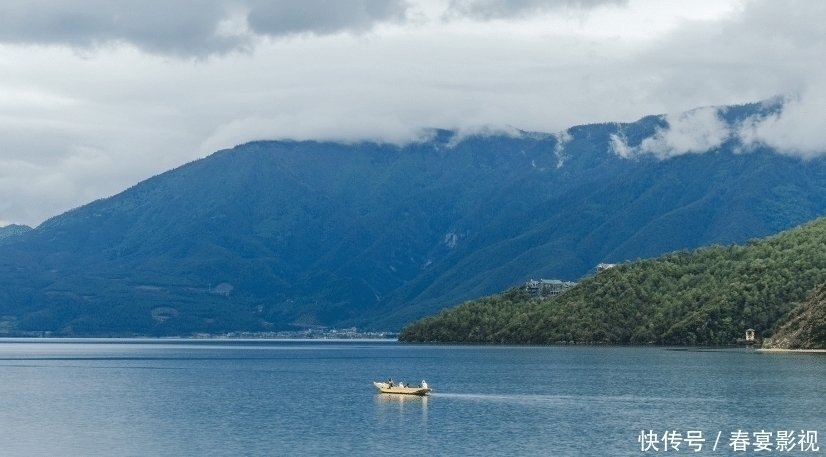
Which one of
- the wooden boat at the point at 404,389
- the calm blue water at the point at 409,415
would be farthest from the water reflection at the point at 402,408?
the wooden boat at the point at 404,389

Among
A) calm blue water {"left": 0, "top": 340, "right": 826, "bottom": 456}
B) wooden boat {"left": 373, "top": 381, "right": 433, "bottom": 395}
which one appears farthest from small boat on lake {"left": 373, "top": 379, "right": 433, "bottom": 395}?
calm blue water {"left": 0, "top": 340, "right": 826, "bottom": 456}

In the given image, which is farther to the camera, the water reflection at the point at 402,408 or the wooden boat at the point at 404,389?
the wooden boat at the point at 404,389

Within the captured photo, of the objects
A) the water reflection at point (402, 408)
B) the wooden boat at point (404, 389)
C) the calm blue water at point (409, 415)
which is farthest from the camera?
the wooden boat at point (404, 389)

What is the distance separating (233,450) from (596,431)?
33.6 meters

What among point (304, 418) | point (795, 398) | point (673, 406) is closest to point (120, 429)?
point (304, 418)

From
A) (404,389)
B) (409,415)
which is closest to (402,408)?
(409,415)

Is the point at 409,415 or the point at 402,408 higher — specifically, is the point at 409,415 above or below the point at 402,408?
below

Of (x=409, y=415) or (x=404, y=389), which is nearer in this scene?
(x=409, y=415)

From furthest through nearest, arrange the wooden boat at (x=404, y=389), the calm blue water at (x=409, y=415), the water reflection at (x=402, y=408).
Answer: the wooden boat at (x=404, y=389) < the water reflection at (x=402, y=408) < the calm blue water at (x=409, y=415)

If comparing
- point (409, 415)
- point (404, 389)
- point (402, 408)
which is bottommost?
point (409, 415)

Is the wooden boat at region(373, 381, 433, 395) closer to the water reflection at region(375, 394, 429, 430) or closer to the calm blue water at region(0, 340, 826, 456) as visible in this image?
the water reflection at region(375, 394, 429, 430)

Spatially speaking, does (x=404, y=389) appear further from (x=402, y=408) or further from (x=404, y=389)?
(x=402, y=408)

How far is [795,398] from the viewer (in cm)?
14988

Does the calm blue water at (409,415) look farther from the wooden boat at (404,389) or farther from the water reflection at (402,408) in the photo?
the wooden boat at (404,389)
